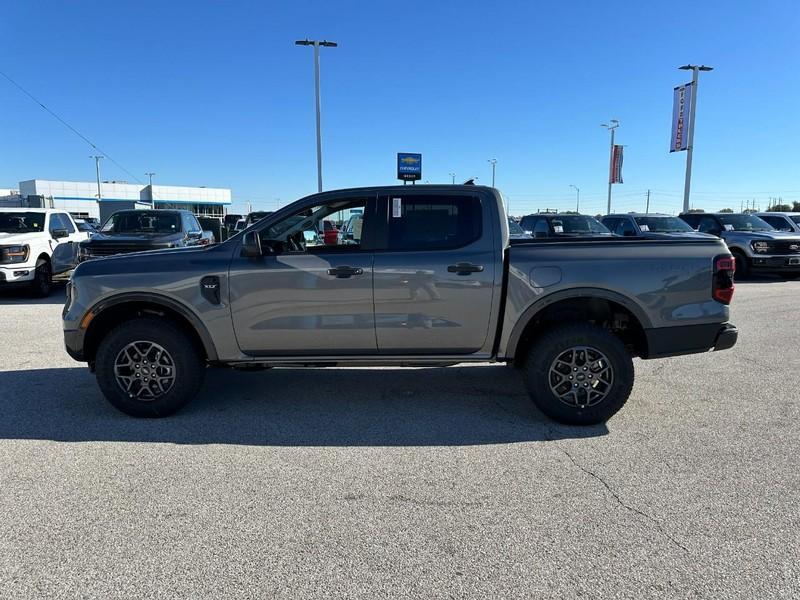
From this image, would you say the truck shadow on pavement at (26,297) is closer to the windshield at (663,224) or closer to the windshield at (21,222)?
the windshield at (21,222)

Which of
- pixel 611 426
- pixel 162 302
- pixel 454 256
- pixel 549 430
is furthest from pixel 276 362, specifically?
pixel 611 426

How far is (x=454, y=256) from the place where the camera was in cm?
448

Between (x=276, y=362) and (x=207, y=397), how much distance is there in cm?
108

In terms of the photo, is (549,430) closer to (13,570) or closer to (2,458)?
(13,570)

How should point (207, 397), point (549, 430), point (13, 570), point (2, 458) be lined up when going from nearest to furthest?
point (13, 570) → point (2, 458) → point (549, 430) → point (207, 397)

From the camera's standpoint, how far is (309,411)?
191 inches

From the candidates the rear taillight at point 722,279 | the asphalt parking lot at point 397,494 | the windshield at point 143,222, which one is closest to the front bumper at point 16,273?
the windshield at point 143,222

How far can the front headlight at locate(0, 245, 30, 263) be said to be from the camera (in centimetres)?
1098

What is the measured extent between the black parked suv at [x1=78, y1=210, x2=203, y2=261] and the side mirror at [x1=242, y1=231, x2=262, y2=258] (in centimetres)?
742

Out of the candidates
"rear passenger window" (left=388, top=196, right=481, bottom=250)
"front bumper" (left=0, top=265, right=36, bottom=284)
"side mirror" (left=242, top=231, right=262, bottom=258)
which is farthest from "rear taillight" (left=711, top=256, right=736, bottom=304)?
"front bumper" (left=0, top=265, right=36, bottom=284)

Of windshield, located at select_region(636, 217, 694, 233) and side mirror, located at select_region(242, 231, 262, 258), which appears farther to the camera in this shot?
windshield, located at select_region(636, 217, 694, 233)

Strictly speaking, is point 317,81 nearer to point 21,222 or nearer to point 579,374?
point 21,222

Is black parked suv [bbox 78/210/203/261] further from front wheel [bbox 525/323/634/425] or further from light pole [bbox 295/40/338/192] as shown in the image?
light pole [bbox 295/40/338/192]

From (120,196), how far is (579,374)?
8812 cm
